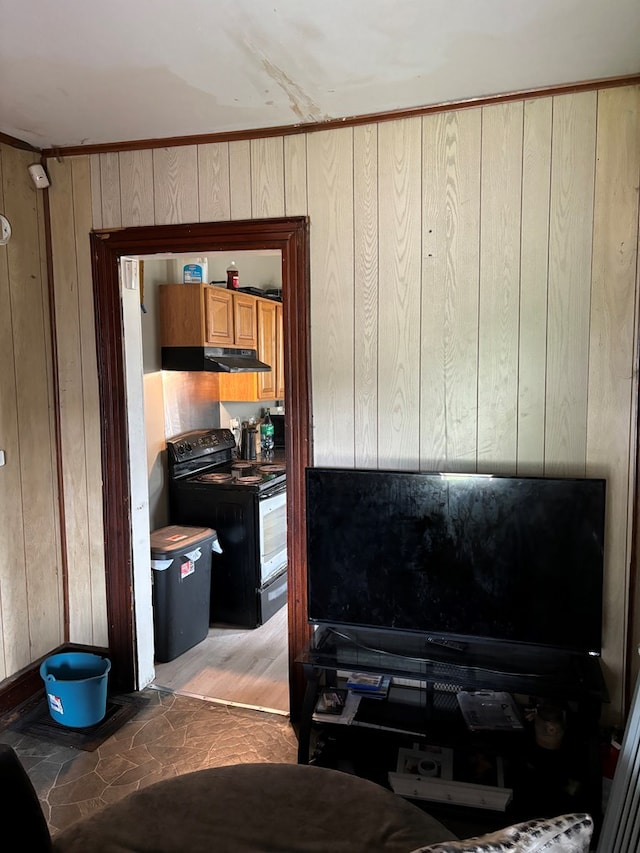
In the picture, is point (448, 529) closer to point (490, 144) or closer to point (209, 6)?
point (490, 144)

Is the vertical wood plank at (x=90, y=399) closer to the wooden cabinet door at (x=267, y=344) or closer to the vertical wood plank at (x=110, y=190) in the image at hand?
the vertical wood plank at (x=110, y=190)

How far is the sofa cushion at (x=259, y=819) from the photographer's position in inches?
58.6

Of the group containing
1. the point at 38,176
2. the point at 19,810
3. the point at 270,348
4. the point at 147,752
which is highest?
the point at 38,176

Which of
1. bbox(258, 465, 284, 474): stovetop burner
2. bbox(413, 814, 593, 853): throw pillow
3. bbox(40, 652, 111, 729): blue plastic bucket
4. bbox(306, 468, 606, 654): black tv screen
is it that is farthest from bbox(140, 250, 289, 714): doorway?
bbox(413, 814, 593, 853): throw pillow

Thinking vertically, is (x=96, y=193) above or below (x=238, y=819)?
above

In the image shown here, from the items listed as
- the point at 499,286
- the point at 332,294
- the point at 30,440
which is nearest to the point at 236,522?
the point at 30,440

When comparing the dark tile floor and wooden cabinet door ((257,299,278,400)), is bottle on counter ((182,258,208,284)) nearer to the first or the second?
wooden cabinet door ((257,299,278,400))

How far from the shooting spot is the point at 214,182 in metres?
2.70

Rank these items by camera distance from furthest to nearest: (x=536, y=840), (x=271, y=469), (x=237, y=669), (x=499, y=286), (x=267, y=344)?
(x=267, y=344)
(x=271, y=469)
(x=237, y=669)
(x=499, y=286)
(x=536, y=840)

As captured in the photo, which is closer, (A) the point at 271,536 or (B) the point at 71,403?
(B) the point at 71,403

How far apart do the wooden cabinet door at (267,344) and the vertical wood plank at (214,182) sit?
6.12ft

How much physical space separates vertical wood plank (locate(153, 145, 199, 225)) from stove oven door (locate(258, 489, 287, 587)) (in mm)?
1736

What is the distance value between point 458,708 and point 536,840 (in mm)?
1542

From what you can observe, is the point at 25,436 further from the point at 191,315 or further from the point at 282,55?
the point at 282,55
